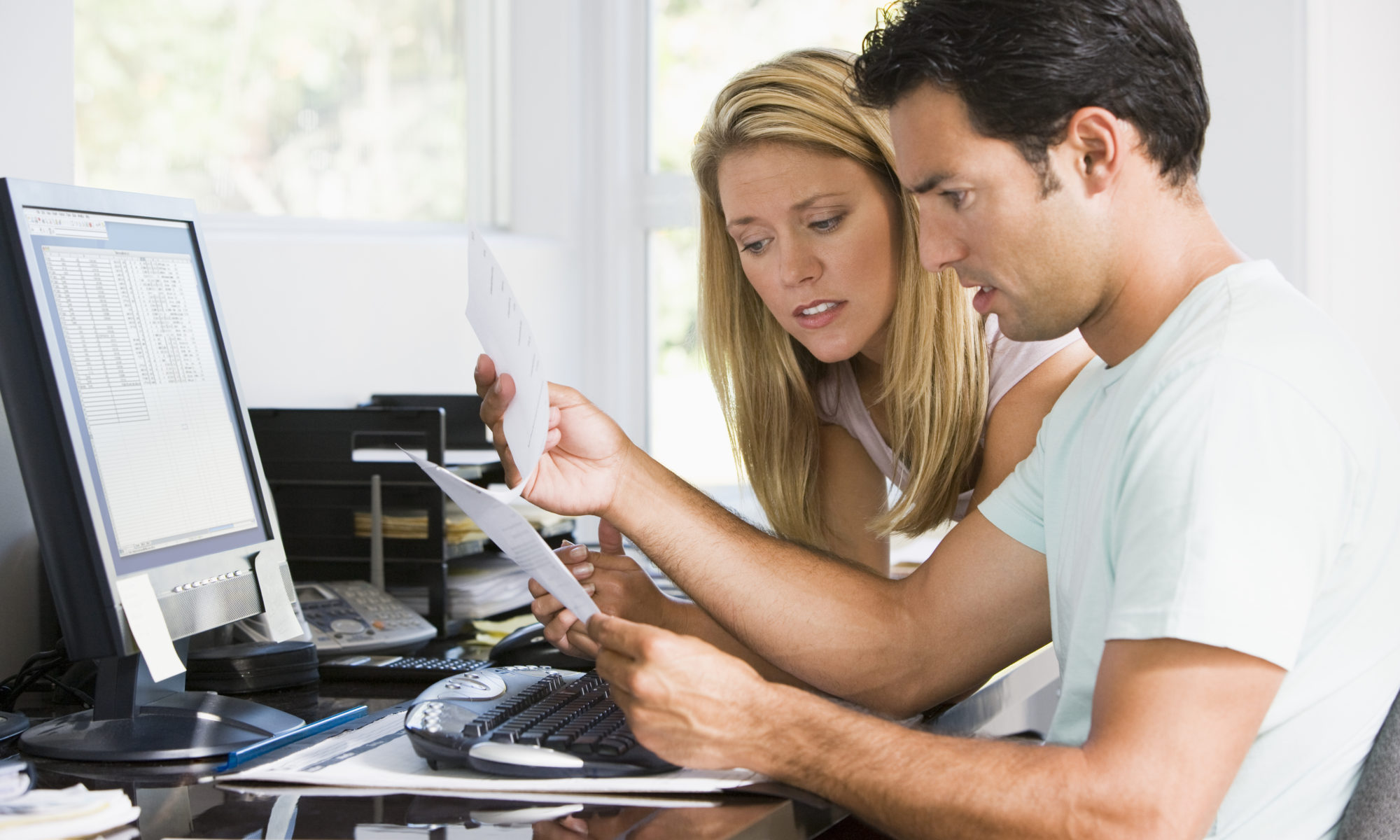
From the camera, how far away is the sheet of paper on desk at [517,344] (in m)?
1.02

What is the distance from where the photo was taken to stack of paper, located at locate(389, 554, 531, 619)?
1.67 metres

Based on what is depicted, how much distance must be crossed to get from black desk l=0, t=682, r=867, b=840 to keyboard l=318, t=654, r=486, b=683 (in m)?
0.36

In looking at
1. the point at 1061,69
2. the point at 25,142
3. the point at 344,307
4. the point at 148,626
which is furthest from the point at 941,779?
the point at 344,307

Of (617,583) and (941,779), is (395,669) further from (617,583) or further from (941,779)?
(941,779)

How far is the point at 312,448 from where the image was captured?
66.4 inches

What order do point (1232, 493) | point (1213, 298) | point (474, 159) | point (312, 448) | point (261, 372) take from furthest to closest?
point (474, 159) → point (261, 372) → point (312, 448) → point (1213, 298) → point (1232, 493)

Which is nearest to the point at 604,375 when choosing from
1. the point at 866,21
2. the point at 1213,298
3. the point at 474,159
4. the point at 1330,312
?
→ the point at 474,159

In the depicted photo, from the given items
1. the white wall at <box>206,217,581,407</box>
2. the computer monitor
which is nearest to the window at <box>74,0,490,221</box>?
the white wall at <box>206,217,581,407</box>

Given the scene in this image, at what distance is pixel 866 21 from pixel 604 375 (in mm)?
1019

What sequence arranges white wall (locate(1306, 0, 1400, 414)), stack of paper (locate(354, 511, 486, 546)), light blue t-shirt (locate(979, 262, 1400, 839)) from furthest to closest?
white wall (locate(1306, 0, 1400, 414)) → stack of paper (locate(354, 511, 486, 546)) → light blue t-shirt (locate(979, 262, 1400, 839))

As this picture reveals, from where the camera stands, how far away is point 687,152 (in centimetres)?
289

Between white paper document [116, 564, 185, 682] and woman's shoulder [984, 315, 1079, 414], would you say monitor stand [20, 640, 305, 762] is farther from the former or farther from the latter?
woman's shoulder [984, 315, 1079, 414]

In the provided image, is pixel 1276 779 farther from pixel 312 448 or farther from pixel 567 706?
pixel 312 448

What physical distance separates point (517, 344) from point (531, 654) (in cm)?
47
